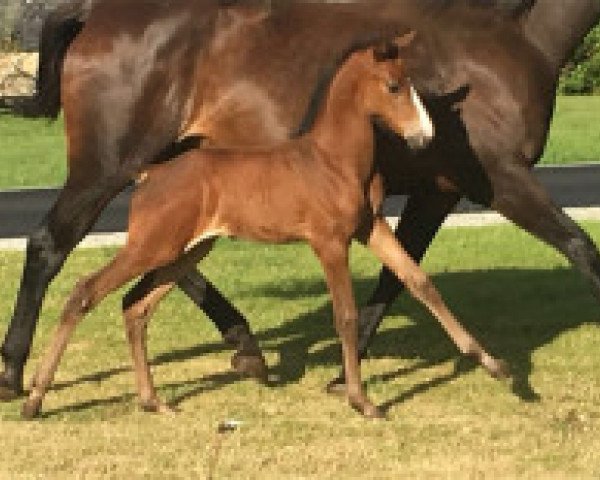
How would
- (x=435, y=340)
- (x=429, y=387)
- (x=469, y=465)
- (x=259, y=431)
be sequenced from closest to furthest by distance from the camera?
1. (x=469, y=465)
2. (x=259, y=431)
3. (x=429, y=387)
4. (x=435, y=340)

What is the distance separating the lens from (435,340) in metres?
9.99

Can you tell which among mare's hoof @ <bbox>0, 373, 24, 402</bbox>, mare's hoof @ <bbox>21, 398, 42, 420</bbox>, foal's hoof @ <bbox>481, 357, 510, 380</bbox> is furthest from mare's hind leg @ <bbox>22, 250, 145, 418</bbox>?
foal's hoof @ <bbox>481, 357, 510, 380</bbox>

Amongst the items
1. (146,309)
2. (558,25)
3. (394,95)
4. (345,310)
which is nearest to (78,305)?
(146,309)

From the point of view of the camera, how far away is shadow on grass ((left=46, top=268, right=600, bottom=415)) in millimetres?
8914

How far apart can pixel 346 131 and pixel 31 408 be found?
193 cm

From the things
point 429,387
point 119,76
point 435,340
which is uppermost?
point 119,76

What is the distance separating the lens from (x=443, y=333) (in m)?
10.2

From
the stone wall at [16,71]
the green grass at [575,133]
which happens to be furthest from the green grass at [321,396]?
the stone wall at [16,71]

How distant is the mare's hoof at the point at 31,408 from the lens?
7883 millimetres

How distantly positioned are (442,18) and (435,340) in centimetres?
221

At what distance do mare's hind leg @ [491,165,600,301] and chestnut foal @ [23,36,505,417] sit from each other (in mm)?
684

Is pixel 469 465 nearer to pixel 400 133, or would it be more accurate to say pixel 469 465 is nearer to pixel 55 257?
pixel 400 133

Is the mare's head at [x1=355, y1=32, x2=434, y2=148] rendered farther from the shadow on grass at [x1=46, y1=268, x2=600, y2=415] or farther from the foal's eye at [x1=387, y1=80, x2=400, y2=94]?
the shadow on grass at [x1=46, y1=268, x2=600, y2=415]

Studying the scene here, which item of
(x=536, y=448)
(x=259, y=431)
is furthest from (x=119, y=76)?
(x=536, y=448)
